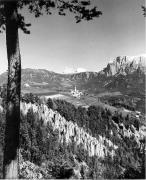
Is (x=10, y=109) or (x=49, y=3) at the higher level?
(x=49, y=3)

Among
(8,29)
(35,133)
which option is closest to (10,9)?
(8,29)

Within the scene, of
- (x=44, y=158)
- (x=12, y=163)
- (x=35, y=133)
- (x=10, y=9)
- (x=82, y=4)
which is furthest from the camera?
(x=35, y=133)

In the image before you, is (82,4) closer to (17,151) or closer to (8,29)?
(8,29)

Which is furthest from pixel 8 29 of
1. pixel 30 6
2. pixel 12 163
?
pixel 12 163

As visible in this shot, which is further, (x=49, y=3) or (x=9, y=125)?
(x=49, y=3)

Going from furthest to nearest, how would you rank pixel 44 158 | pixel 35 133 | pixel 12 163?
pixel 35 133 → pixel 44 158 → pixel 12 163

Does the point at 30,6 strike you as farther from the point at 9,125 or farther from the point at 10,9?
the point at 9,125

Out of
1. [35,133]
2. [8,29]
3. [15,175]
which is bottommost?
[35,133]
